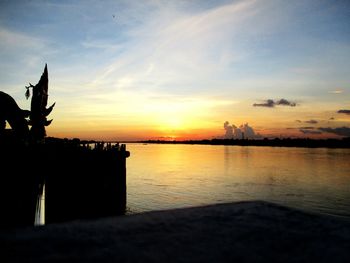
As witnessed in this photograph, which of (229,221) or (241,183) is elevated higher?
(229,221)

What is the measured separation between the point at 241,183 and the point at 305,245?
4182cm

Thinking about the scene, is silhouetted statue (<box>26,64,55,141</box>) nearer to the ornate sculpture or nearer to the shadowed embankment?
the ornate sculpture

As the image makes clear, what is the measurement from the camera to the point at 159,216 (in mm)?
6941

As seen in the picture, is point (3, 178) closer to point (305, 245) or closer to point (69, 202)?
point (69, 202)

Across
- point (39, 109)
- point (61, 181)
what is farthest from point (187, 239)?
point (39, 109)

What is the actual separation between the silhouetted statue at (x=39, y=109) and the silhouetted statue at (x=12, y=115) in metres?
1.97

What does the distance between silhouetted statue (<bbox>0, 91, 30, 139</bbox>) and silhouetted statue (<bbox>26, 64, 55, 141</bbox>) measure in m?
1.97

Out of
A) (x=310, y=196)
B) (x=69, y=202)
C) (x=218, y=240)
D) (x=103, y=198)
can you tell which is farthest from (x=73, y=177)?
(x=310, y=196)

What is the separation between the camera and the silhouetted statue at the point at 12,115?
55.8 feet

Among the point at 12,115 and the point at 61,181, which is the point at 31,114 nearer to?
the point at 12,115

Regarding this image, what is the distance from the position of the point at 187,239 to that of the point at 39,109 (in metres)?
18.3

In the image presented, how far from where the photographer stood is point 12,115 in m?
17.3

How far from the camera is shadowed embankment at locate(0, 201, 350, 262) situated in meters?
4.67

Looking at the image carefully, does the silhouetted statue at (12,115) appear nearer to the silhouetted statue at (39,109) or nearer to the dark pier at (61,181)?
the silhouetted statue at (39,109)
